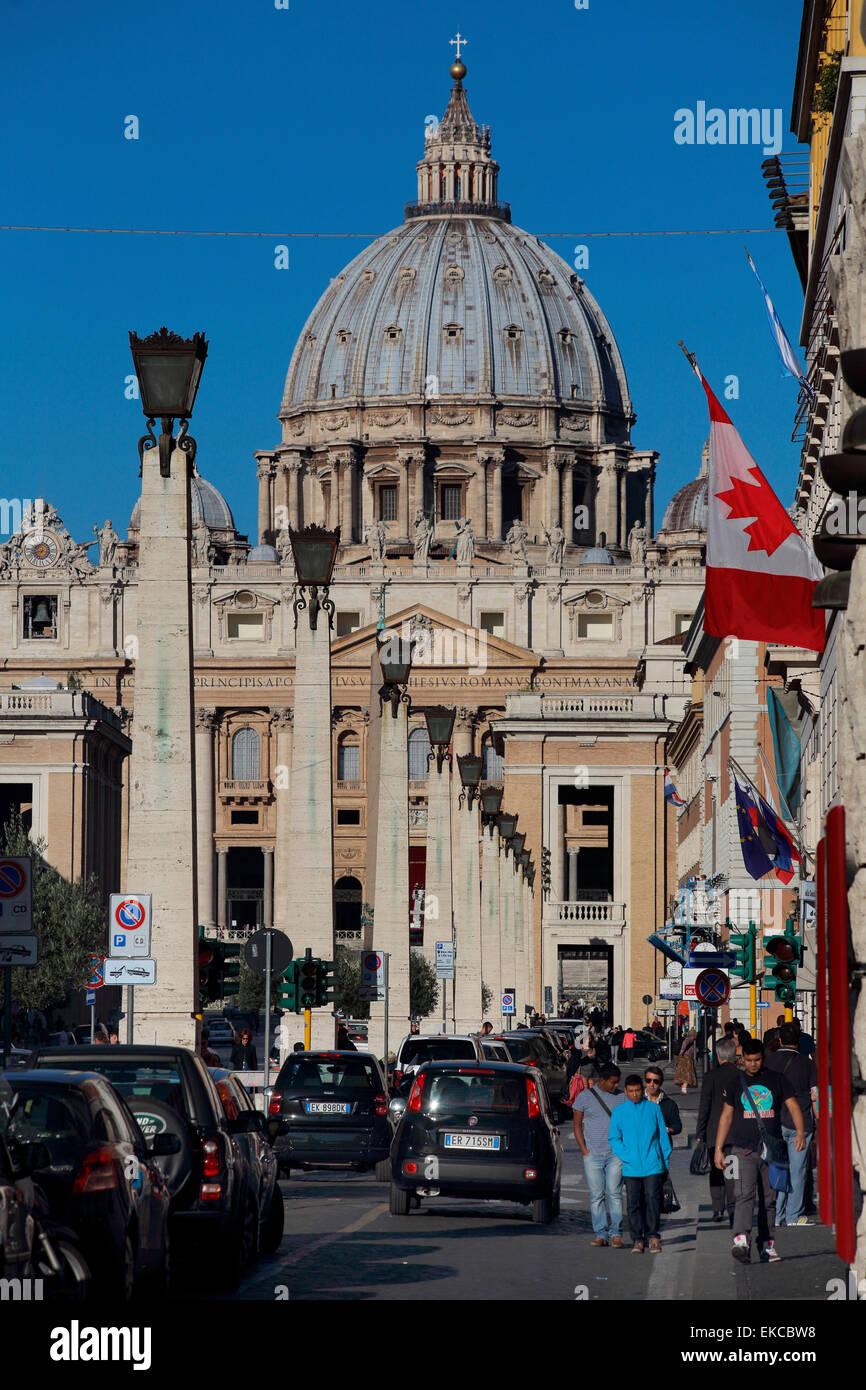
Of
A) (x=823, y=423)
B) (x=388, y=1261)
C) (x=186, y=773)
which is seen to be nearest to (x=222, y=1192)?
(x=388, y=1261)

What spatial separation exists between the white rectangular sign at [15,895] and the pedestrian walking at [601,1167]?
15.8ft

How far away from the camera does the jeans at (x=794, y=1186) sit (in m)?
18.0

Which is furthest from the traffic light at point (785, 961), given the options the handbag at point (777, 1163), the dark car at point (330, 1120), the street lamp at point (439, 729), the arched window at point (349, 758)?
the arched window at point (349, 758)

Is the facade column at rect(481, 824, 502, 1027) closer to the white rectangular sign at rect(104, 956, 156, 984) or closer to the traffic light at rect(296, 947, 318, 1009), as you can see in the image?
Result: the traffic light at rect(296, 947, 318, 1009)

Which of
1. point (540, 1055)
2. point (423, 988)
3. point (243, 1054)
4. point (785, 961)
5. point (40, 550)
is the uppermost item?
point (40, 550)

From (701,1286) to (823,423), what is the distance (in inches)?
736

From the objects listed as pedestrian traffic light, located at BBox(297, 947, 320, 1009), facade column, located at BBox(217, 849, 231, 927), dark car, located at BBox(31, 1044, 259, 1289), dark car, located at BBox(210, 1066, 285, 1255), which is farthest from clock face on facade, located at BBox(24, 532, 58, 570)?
dark car, located at BBox(31, 1044, 259, 1289)

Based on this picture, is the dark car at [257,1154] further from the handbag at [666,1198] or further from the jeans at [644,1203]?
the handbag at [666,1198]

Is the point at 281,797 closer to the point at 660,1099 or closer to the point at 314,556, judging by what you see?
the point at 314,556

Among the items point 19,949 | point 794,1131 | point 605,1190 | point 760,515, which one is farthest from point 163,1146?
point 760,515

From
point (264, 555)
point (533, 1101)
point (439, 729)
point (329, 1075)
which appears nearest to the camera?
point (533, 1101)

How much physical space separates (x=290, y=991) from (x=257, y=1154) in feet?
43.3

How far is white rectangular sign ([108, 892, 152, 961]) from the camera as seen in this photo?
20969mm

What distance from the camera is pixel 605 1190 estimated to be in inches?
690
